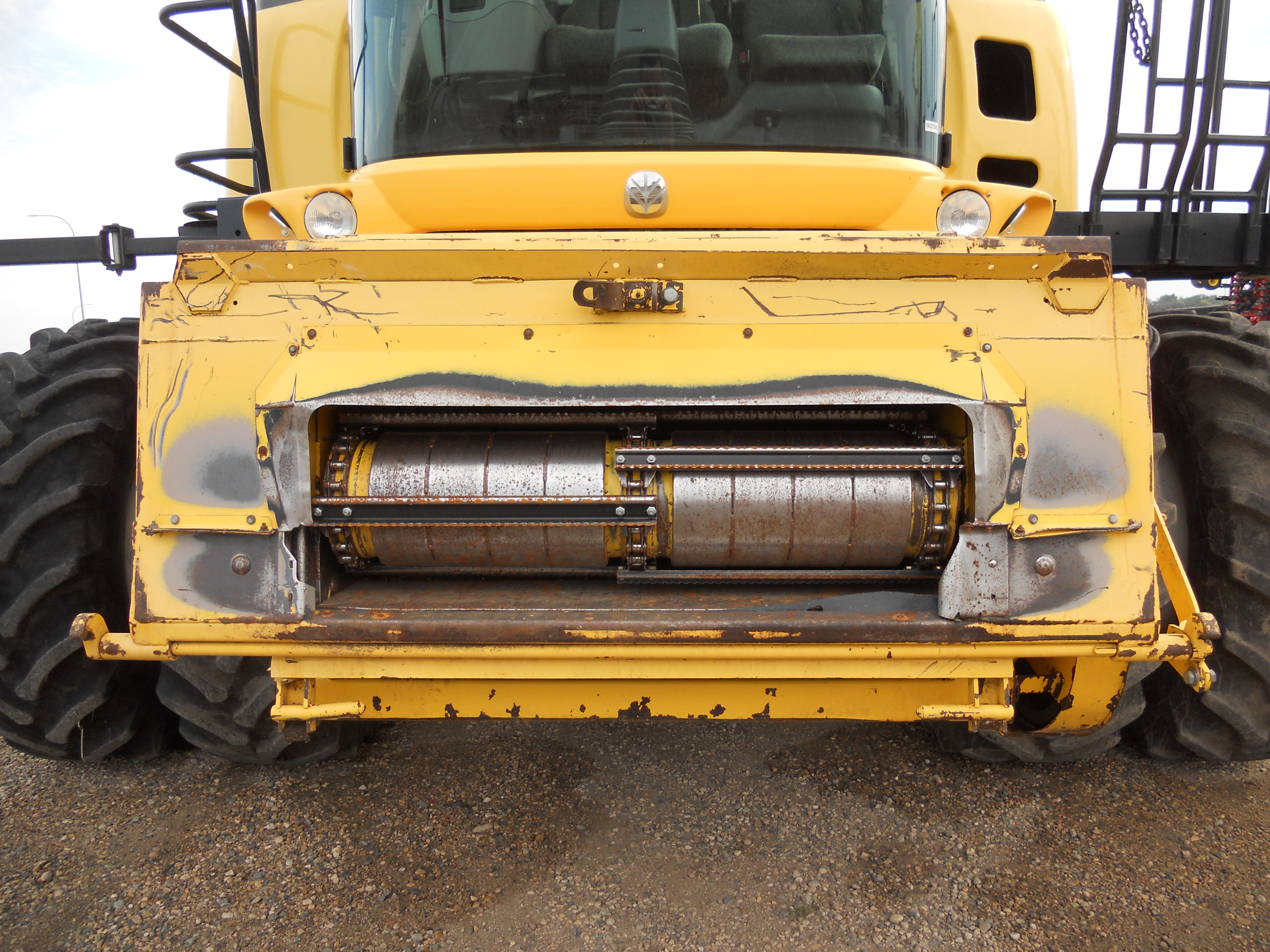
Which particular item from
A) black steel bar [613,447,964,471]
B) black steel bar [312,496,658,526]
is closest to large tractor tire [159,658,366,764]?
black steel bar [312,496,658,526]

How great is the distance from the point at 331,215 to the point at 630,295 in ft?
3.73

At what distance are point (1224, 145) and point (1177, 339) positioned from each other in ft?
2.86

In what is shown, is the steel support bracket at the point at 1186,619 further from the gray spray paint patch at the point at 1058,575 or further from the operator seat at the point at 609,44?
the operator seat at the point at 609,44

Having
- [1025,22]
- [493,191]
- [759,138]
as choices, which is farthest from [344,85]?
[1025,22]

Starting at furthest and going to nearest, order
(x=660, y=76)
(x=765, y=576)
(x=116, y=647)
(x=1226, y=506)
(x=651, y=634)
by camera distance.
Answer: (x=660, y=76) → (x=1226, y=506) → (x=765, y=576) → (x=116, y=647) → (x=651, y=634)

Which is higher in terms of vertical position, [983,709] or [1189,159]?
[1189,159]

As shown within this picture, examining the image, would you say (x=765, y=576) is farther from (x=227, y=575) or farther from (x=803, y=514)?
(x=227, y=575)

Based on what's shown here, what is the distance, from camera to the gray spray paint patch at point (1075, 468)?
1644mm

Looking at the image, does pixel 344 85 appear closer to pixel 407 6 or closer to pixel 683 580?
pixel 407 6

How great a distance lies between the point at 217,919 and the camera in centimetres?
197

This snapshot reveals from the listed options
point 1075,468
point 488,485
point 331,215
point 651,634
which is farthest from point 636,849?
point 331,215

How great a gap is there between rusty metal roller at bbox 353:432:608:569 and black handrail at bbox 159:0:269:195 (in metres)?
1.24

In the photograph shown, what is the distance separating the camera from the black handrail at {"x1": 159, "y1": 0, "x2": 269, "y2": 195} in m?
2.26

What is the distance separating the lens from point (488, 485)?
5.90 ft
